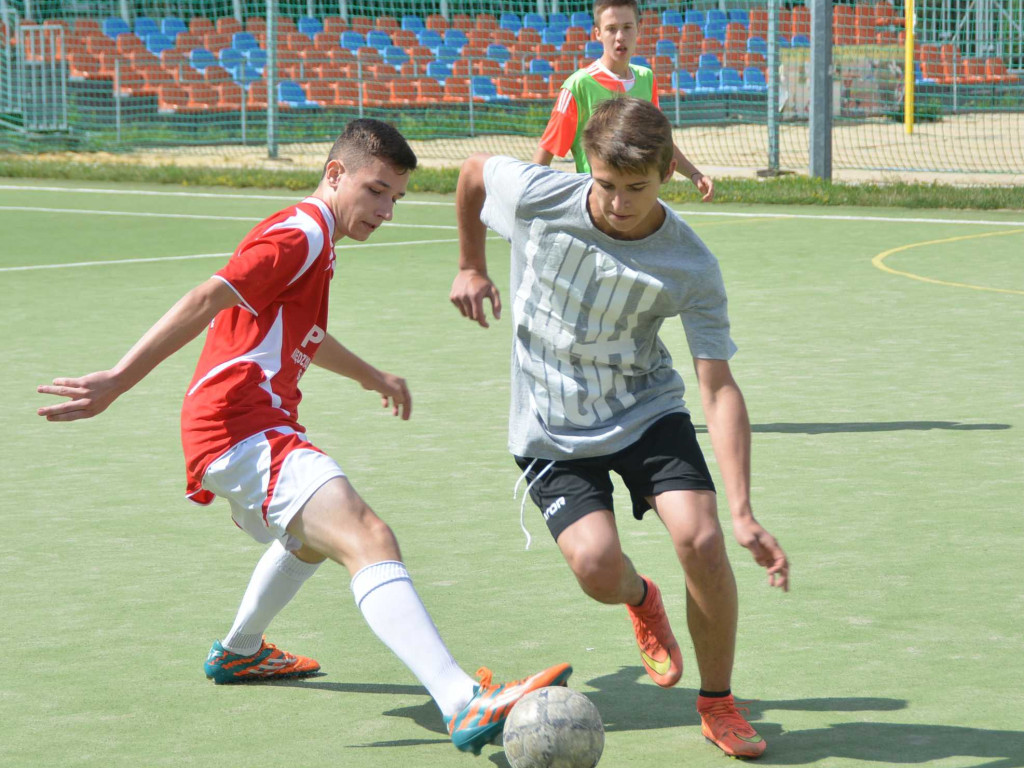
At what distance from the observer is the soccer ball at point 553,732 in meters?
3.58

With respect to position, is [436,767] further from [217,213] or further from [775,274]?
[217,213]

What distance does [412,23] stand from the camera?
33469 mm

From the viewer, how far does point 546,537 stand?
19.0 feet

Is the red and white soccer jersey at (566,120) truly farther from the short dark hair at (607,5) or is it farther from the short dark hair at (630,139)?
the short dark hair at (630,139)

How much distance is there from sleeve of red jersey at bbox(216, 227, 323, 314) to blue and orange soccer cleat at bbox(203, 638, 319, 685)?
962mm

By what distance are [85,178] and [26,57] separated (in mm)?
6725

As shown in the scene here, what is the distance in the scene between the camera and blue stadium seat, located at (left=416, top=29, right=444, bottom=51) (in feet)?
106

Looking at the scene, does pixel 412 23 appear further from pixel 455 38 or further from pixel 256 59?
pixel 256 59

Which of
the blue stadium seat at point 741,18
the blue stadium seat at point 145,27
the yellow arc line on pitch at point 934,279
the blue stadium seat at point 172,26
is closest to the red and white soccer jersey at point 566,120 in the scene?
the yellow arc line on pitch at point 934,279

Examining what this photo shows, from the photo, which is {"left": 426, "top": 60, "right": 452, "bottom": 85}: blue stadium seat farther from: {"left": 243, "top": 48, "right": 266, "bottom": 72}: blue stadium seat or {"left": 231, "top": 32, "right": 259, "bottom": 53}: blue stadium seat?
{"left": 231, "top": 32, "right": 259, "bottom": 53}: blue stadium seat

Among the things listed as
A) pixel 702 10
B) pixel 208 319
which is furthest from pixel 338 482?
pixel 702 10

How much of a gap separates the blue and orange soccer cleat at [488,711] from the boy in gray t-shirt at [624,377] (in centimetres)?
43

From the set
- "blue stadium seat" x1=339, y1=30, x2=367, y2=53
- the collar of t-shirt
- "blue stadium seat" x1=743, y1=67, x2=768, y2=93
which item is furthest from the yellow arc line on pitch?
"blue stadium seat" x1=339, y1=30, x2=367, y2=53

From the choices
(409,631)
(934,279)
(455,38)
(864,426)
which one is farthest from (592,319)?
(455,38)
